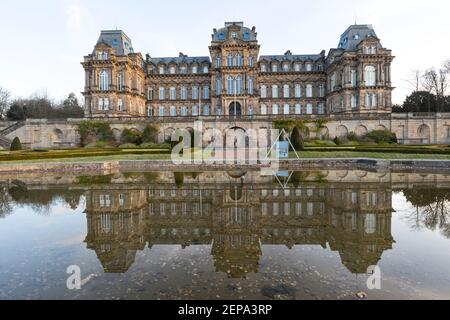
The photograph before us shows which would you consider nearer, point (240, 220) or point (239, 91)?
point (240, 220)

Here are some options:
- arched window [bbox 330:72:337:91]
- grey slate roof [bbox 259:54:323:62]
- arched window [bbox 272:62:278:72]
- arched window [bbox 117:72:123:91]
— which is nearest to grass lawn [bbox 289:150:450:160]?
arched window [bbox 330:72:337:91]

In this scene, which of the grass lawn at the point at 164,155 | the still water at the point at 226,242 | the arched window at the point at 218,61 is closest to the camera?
the still water at the point at 226,242

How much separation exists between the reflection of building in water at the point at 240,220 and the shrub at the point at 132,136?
27.5m

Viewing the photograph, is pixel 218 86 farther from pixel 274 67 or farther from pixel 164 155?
pixel 164 155

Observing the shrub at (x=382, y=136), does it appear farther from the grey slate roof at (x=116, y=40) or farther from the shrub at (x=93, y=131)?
the grey slate roof at (x=116, y=40)

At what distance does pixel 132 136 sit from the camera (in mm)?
43500

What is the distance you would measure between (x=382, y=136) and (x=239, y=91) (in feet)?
73.6

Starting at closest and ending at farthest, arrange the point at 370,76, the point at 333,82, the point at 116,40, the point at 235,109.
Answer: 1. the point at 370,76
2. the point at 116,40
3. the point at 235,109
4. the point at 333,82

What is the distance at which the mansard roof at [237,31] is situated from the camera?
165ft

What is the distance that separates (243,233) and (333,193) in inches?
280

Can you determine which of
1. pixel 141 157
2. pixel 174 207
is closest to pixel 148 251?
pixel 174 207

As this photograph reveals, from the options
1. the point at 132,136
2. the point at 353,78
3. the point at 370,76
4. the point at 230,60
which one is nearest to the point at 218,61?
the point at 230,60

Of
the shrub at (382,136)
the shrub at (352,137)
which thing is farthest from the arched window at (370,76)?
the shrub at (352,137)

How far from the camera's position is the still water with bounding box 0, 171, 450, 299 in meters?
6.17
